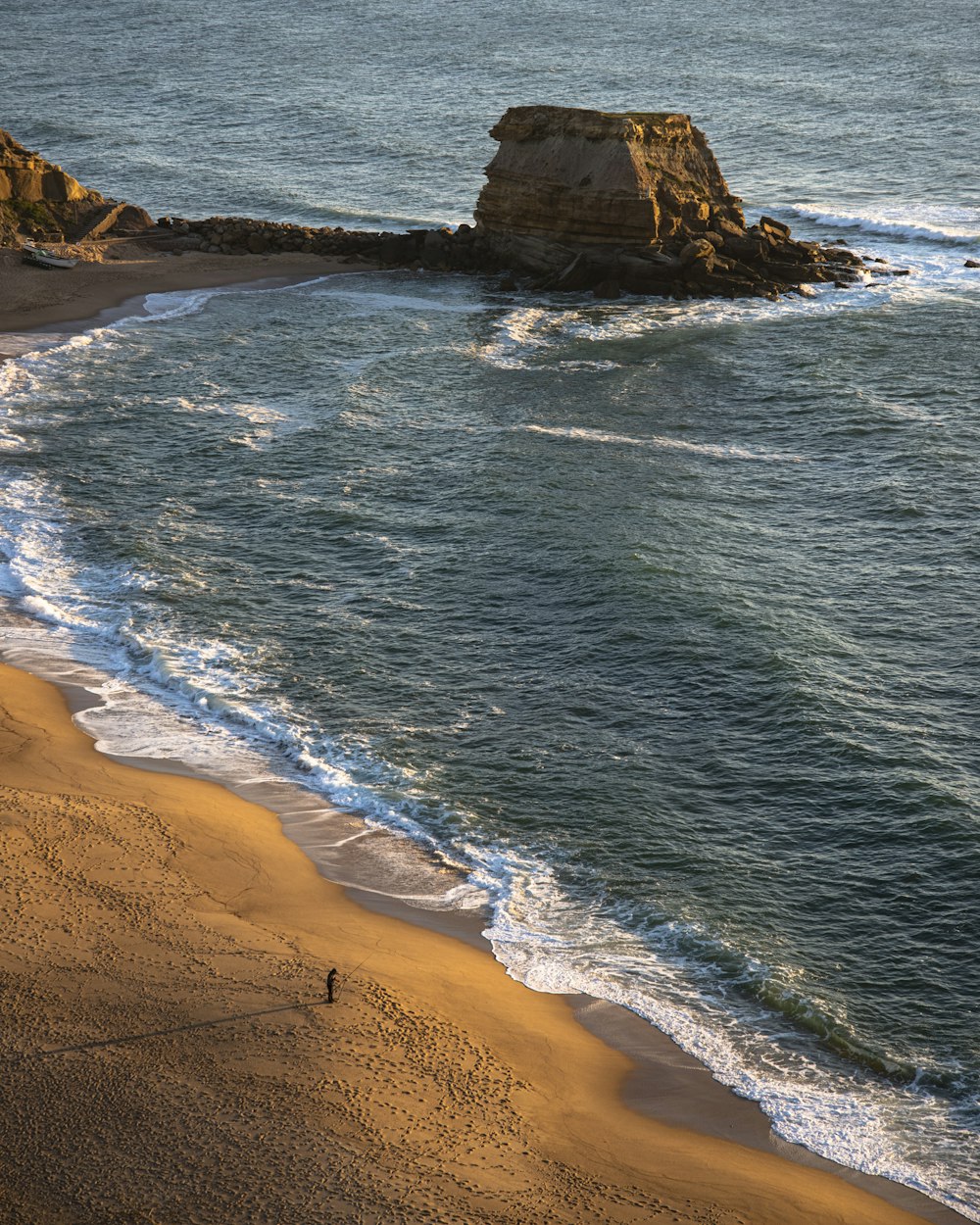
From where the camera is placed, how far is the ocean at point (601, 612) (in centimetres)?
1928

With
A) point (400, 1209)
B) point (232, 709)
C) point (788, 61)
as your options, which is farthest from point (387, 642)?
point (788, 61)

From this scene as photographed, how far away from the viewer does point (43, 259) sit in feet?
183

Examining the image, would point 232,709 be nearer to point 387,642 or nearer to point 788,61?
point 387,642

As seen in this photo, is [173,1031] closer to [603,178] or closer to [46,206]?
[603,178]

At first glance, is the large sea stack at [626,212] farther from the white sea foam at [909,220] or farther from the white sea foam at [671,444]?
the white sea foam at [671,444]

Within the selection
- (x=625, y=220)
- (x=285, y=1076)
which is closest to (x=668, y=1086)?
(x=285, y=1076)

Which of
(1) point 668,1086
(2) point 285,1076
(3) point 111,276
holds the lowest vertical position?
(1) point 668,1086

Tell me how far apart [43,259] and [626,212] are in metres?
25.3

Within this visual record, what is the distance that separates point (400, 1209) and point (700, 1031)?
596cm

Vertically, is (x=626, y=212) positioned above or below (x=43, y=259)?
above

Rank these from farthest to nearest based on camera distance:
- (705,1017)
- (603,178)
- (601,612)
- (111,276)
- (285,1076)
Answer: (111,276) → (603,178) → (601,612) → (705,1017) → (285,1076)

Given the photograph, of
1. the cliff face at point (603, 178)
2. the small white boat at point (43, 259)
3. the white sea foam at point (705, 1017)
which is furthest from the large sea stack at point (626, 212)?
the white sea foam at point (705, 1017)

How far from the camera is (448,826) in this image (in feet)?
73.5

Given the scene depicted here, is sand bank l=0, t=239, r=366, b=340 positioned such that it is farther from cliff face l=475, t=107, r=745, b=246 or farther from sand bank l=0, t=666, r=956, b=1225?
sand bank l=0, t=666, r=956, b=1225
